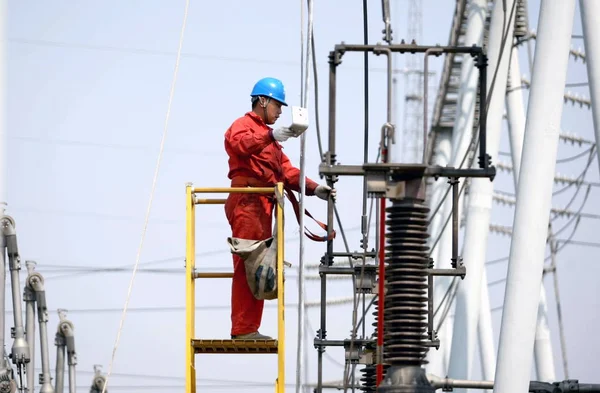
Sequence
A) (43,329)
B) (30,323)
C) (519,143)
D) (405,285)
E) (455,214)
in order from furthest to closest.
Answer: (43,329)
(30,323)
(519,143)
(455,214)
(405,285)

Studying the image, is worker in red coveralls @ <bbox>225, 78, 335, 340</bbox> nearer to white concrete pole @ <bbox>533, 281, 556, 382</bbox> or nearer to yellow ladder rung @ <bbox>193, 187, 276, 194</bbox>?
yellow ladder rung @ <bbox>193, 187, 276, 194</bbox>

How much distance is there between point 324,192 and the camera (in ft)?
33.7

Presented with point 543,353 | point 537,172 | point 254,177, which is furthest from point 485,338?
point 254,177

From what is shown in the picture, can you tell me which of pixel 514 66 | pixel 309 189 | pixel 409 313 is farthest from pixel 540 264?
pixel 514 66

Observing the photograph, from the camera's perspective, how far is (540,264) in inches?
514

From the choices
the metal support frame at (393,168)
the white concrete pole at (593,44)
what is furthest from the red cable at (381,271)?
the white concrete pole at (593,44)

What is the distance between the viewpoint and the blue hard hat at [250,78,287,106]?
10.4m

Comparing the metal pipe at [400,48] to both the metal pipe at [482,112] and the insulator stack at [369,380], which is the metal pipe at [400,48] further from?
the insulator stack at [369,380]

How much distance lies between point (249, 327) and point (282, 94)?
1730mm

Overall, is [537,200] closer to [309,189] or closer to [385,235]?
[309,189]

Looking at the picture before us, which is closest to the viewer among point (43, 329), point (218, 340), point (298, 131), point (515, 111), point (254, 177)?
point (298, 131)

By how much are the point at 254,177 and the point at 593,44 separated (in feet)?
13.8

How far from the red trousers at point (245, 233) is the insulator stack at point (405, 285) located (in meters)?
2.27

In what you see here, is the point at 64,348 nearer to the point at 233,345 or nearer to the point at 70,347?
the point at 70,347
